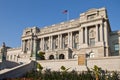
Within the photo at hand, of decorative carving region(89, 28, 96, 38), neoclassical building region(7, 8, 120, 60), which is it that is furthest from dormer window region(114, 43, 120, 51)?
decorative carving region(89, 28, 96, 38)

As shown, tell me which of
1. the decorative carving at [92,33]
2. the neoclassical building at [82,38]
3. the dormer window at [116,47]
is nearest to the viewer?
the neoclassical building at [82,38]

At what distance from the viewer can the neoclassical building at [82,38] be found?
51697 millimetres

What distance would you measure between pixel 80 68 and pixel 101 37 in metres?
20.4

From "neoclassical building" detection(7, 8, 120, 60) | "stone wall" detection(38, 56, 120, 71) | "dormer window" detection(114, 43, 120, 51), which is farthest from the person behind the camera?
"dormer window" detection(114, 43, 120, 51)

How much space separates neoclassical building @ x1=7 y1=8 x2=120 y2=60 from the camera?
5170 cm

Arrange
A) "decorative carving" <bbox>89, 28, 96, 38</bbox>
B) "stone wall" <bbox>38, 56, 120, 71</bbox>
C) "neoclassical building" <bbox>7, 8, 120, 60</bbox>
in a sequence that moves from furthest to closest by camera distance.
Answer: "decorative carving" <bbox>89, 28, 96, 38</bbox> → "neoclassical building" <bbox>7, 8, 120, 60</bbox> → "stone wall" <bbox>38, 56, 120, 71</bbox>

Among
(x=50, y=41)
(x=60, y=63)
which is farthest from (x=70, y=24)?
(x=60, y=63)

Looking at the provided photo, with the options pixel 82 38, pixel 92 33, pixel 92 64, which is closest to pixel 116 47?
pixel 92 33

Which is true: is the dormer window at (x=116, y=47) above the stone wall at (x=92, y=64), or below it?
above

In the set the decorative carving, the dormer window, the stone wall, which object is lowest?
the stone wall

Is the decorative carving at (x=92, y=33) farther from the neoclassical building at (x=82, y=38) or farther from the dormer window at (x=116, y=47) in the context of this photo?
the dormer window at (x=116, y=47)

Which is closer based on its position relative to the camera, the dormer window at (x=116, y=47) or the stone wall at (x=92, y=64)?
the stone wall at (x=92, y=64)

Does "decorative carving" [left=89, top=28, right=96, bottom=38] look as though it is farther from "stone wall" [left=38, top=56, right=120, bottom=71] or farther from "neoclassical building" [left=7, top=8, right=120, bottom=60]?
"stone wall" [left=38, top=56, right=120, bottom=71]

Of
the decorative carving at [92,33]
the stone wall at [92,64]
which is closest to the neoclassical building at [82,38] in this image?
the decorative carving at [92,33]
